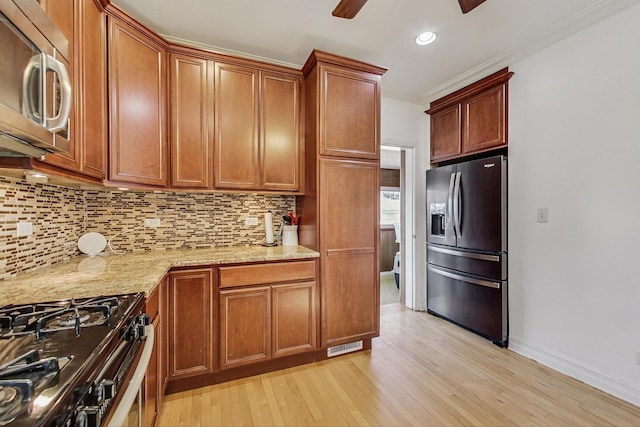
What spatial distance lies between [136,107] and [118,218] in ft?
3.04

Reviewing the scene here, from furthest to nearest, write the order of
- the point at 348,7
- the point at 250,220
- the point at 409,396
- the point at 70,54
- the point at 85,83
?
the point at 250,220
the point at 409,396
the point at 348,7
the point at 85,83
the point at 70,54

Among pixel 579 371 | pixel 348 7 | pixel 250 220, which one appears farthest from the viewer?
pixel 250 220

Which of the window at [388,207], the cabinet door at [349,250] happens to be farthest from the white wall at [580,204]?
the window at [388,207]

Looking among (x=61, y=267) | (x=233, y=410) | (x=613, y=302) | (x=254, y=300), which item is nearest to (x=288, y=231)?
(x=254, y=300)

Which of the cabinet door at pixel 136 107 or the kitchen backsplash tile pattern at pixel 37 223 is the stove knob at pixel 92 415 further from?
the cabinet door at pixel 136 107

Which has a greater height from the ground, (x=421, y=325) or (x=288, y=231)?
(x=288, y=231)

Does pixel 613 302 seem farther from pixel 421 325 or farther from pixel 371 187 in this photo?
pixel 371 187

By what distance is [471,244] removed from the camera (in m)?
Result: 2.75

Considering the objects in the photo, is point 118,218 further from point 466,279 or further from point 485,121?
point 485,121

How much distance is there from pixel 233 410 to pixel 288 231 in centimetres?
145

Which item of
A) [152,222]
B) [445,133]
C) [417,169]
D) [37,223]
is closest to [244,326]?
[152,222]

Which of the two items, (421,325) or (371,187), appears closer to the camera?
(371,187)

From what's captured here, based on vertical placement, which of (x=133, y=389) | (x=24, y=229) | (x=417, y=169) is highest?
(x=417, y=169)

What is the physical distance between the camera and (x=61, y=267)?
5.56 ft
